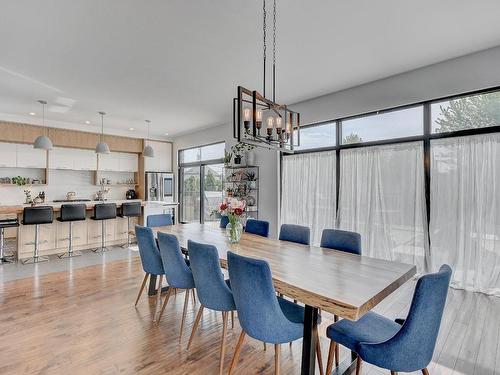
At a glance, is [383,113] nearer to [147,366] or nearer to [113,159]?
[147,366]

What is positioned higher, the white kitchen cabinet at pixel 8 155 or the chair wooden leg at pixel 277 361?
the white kitchen cabinet at pixel 8 155

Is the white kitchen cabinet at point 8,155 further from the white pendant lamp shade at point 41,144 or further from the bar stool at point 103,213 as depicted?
the bar stool at point 103,213

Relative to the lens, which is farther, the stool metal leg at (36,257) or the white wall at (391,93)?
the stool metal leg at (36,257)

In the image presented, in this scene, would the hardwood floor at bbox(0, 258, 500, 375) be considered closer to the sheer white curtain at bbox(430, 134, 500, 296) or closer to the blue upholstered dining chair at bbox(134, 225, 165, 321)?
the sheer white curtain at bbox(430, 134, 500, 296)

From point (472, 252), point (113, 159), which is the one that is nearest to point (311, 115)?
point (472, 252)

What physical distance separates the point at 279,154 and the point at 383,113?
6.75 ft

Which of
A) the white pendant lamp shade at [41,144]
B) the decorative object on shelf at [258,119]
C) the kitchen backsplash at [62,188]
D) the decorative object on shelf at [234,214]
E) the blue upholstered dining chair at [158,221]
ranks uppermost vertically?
the white pendant lamp shade at [41,144]

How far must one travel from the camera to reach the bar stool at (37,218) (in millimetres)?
4911

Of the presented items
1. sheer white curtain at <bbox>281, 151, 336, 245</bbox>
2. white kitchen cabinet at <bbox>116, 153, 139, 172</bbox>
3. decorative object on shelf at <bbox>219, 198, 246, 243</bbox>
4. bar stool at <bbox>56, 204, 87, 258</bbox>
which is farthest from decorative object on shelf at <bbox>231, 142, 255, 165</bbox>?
white kitchen cabinet at <bbox>116, 153, 139, 172</bbox>

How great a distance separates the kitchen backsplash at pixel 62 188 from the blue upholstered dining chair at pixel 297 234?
20.5 feet

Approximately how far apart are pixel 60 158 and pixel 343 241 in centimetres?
704

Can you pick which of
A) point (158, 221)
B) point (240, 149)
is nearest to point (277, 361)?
point (158, 221)

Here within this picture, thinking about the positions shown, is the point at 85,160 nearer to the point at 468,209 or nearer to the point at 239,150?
the point at 239,150

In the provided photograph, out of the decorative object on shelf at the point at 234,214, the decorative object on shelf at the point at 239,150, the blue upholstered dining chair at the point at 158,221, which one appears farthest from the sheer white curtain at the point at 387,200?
the blue upholstered dining chair at the point at 158,221
